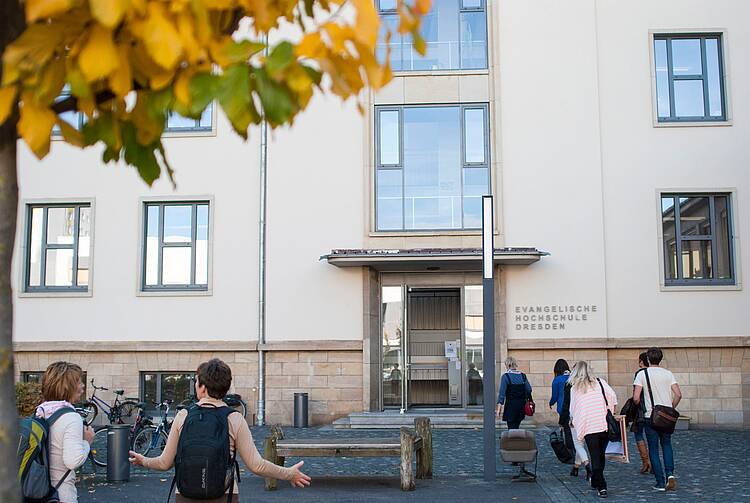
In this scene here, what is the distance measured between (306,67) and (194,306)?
1820cm

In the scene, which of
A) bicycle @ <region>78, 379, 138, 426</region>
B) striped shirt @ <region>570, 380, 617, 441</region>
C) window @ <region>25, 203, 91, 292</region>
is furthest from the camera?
window @ <region>25, 203, 91, 292</region>

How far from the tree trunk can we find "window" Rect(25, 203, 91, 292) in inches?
740

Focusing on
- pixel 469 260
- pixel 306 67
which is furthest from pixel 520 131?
pixel 306 67

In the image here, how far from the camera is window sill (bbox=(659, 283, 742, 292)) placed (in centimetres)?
1947

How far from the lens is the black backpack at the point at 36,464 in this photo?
5188mm

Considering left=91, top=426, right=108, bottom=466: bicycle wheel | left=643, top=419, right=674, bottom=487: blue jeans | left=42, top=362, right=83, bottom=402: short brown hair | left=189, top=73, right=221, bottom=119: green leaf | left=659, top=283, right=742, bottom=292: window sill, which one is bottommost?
left=91, top=426, right=108, bottom=466: bicycle wheel

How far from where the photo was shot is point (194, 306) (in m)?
20.3

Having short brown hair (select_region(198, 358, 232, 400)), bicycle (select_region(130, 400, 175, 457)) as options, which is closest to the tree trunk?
short brown hair (select_region(198, 358, 232, 400))

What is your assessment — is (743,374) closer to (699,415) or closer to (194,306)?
(699,415)

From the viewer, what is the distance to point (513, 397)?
553 inches

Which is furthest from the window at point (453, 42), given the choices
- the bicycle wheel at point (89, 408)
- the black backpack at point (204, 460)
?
the black backpack at point (204, 460)

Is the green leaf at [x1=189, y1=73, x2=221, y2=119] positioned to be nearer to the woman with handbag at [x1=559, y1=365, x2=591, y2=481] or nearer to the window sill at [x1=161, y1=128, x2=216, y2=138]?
the woman with handbag at [x1=559, y1=365, x2=591, y2=481]

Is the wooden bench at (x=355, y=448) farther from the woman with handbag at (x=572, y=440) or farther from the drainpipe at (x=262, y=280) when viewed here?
the drainpipe at (x=262, y=280)

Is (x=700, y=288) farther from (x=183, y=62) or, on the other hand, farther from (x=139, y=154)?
(x=183, y=62)
